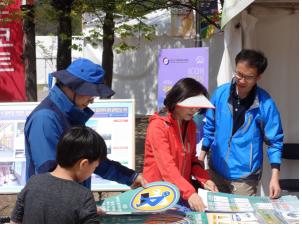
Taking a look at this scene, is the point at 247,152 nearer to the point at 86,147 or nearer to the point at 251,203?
the point at 251,203

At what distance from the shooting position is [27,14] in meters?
6.48

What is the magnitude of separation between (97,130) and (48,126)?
7.16ft

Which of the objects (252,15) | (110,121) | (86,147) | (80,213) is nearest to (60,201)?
(80,213)

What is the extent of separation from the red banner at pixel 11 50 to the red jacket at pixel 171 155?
4.53 metres

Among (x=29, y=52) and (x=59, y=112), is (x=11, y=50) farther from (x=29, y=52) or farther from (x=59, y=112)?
(x=59, y=112)

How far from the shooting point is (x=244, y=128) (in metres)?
2.65

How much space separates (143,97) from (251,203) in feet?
31.6

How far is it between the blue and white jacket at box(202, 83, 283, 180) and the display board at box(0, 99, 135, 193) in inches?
51.6

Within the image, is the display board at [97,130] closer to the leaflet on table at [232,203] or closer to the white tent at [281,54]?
the white tent at [281,54]

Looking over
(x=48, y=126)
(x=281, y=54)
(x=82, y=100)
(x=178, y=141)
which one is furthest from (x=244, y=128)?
(x=281, y=54)

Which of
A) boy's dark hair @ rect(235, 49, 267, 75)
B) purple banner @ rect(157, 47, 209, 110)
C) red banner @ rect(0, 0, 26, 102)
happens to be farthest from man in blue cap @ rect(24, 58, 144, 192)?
red banner @ rect(0, 0, 26, 102)

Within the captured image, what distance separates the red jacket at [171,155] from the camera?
216cm


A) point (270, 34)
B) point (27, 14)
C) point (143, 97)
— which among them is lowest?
point (143, 97)

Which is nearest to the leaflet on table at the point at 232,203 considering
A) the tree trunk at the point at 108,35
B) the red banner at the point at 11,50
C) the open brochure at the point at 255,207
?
the open brochure at the point at 255,207
